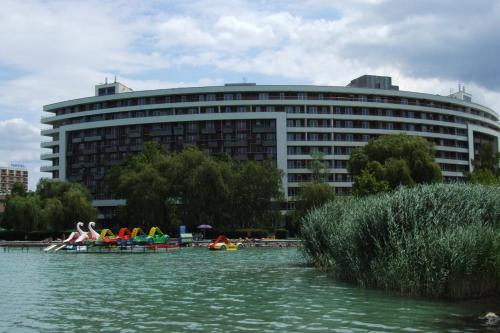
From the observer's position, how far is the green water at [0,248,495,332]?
17.4 meters

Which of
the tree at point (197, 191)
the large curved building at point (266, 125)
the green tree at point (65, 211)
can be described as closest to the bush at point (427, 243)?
the tree at point (197, 191)

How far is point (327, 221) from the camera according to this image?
117 feet

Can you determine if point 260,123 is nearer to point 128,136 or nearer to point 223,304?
point 128,136

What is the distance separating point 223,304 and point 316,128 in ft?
329

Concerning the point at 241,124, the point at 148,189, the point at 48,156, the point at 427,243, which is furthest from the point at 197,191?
the point at 48,156

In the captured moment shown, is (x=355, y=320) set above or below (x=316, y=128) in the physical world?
below

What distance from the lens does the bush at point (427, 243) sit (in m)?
22.2

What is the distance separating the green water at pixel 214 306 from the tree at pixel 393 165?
37.5m

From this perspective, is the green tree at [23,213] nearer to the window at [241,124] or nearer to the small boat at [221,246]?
the small boat at [221,246]

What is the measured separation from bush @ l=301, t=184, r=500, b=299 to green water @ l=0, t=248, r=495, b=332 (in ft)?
A: 3.62

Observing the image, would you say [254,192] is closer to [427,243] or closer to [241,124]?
[241,124]

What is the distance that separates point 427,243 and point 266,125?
317 feet

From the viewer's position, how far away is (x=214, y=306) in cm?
2123

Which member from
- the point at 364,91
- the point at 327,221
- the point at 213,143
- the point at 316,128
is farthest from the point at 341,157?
the point at 327,221
